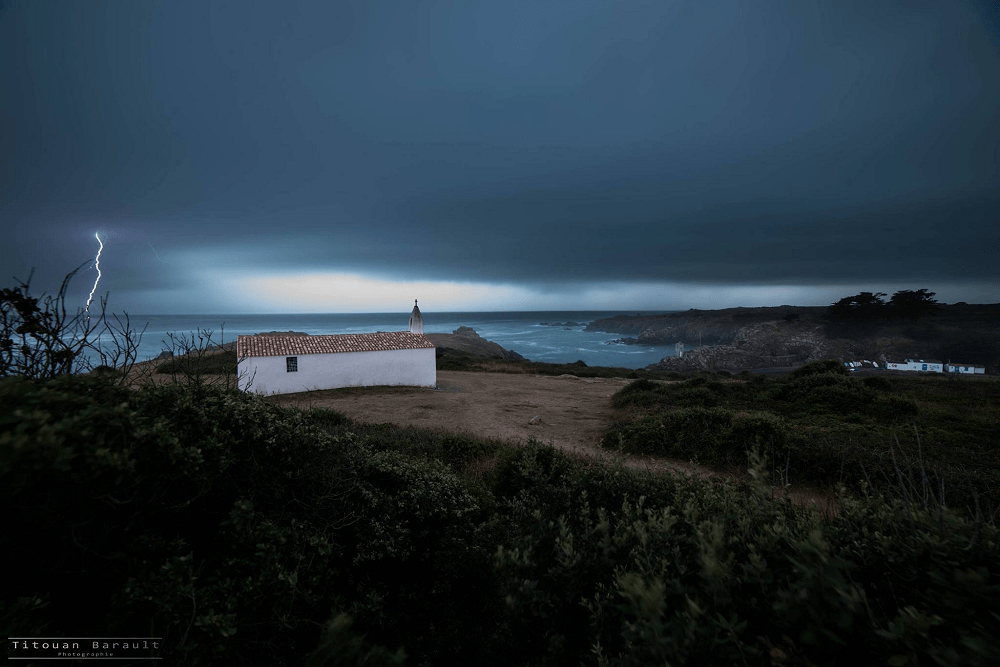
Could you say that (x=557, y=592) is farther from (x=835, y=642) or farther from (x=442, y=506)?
(x=442, y=506)

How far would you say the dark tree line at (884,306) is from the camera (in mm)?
52125

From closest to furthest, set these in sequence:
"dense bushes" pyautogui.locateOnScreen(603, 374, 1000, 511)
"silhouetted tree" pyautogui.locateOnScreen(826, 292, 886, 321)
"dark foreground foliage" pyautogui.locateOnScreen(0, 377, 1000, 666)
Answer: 1. "dark foreground foliage" pyautogui.locateOnScreen(0, 377, 1000, 666)
2. "dense bushes" pyautogui.locateOnScreen(603, 374, 1000, 511)
3. "silhouetted tree" pyautogui.locateOnScreen(826, 292, 886, 321)

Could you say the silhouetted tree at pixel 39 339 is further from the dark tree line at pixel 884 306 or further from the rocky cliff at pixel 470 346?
the dark tree line at pixel 884 306

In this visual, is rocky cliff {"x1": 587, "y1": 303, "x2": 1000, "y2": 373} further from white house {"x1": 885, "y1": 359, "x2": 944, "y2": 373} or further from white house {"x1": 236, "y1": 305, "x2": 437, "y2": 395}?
white house {"x1": 236, "y1": 305, "x2": 437, "y2": 395}

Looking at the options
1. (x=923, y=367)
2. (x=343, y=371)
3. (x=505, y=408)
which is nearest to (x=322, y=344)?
(x=343, y=371)

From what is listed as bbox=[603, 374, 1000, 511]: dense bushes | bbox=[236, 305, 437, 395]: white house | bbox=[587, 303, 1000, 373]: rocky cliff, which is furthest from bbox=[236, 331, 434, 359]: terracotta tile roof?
bbox=[587, 303, 1000, 373]: rocky cliff

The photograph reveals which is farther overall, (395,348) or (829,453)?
(395,348)

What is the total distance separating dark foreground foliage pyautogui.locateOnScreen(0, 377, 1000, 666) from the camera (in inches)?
67.4

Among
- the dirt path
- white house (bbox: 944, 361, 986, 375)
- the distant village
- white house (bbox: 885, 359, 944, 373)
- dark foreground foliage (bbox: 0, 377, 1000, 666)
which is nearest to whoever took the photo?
dark foreground foliage (bbox: 0, 377, 1000, 666)

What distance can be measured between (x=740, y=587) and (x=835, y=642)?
56 centimetres

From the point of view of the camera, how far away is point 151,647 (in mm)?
2299

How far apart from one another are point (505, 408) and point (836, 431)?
35.9 ft

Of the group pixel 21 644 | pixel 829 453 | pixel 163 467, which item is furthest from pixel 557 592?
pixel 829 453

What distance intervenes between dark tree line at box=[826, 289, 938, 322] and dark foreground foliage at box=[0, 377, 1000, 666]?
71701 mm
